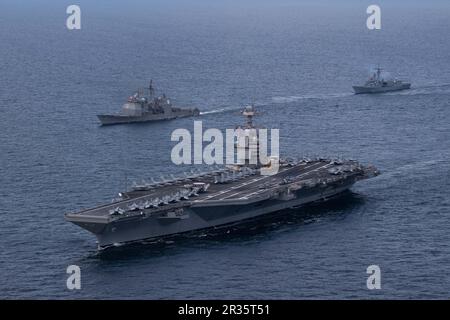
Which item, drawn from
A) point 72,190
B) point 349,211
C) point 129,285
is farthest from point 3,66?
point 129,285

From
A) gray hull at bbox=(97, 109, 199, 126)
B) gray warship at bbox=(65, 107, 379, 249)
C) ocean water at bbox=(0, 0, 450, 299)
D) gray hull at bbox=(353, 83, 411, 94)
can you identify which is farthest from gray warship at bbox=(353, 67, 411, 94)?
gray warship at bbox=(65, 107, 379, 249)

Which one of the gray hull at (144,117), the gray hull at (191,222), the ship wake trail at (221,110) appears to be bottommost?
the gray hull at (191,222)

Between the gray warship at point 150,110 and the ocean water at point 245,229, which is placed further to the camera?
the gray warship at point 150,110

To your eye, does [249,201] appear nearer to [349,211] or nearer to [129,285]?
[349,211]

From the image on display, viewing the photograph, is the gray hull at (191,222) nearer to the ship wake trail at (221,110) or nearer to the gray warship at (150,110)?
the ship wake trail at (221,110)

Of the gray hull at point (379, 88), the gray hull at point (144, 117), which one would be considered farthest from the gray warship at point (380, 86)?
the gray hull at point (144, 117)

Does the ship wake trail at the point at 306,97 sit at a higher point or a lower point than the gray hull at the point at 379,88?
lower
